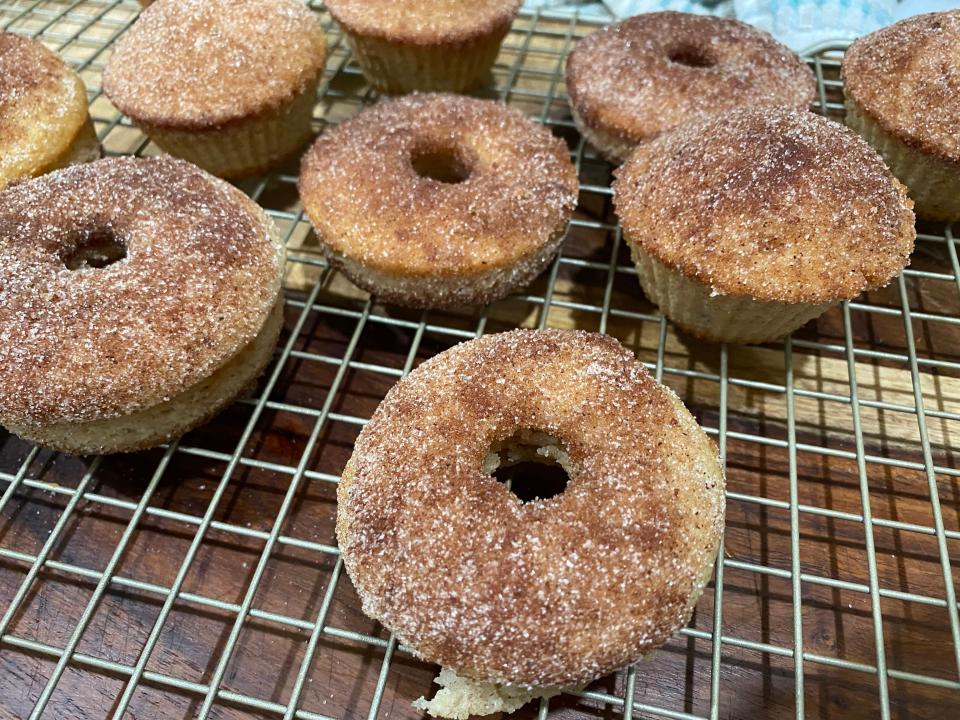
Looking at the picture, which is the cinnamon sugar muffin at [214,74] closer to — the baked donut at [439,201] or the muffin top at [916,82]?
the baked donut at [439,201]

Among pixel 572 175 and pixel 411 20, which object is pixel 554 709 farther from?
pixel 411 20

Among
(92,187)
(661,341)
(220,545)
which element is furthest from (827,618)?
(92,187)

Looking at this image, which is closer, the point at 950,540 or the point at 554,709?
the point at 554,709

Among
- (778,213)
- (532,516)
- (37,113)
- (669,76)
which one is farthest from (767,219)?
(37,113)

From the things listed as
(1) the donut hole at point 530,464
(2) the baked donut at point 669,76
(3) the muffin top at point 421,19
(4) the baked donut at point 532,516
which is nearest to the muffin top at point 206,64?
(3) the muffin top at point 421,19

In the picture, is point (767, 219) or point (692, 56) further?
point (692, 56)

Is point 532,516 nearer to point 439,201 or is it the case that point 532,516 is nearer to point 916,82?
point 439,201
